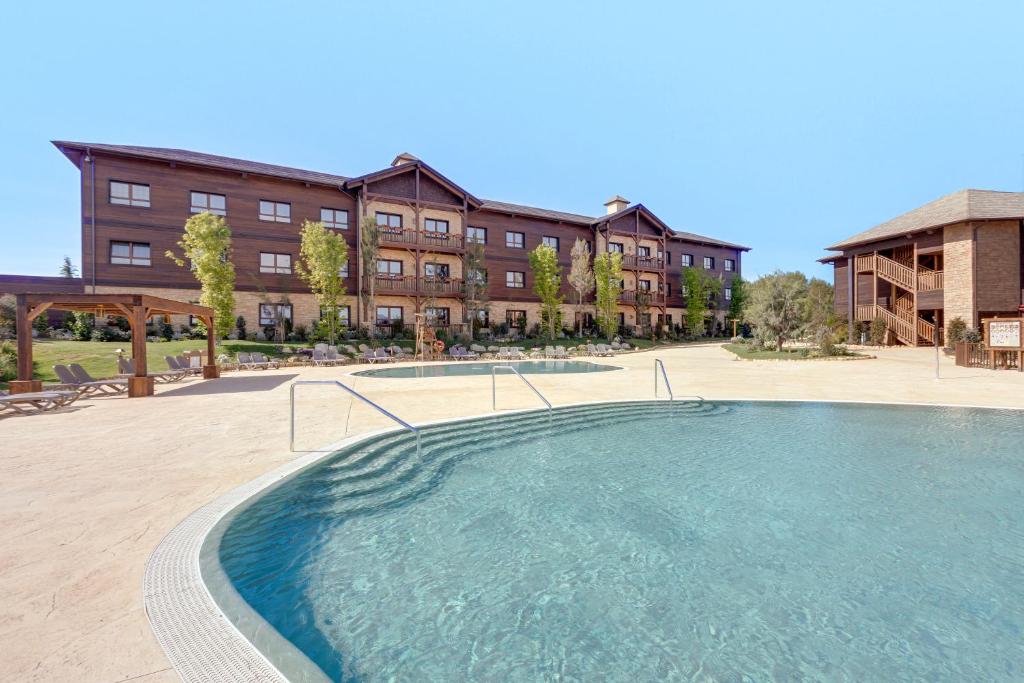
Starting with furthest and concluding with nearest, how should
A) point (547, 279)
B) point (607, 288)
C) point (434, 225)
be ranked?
1. point (607, 288)
2. point (547, 279)
3. point (434, 225)

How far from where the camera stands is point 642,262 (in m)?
37.5

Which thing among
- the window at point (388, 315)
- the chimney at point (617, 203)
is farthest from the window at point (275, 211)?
the chimney at point (617, 203)

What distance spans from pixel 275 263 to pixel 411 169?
10.3 m

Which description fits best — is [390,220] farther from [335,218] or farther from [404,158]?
[404,158]

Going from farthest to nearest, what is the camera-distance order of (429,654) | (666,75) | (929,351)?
(666,75) < (929,351) < (429,654)

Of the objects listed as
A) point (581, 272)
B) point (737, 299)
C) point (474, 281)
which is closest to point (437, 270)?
point (474, 281)

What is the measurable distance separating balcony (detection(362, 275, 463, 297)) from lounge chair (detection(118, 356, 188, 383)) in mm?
12649

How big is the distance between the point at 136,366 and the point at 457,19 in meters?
22.4

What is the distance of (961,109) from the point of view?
62.8m

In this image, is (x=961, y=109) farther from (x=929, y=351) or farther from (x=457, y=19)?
(x=457, y=19)

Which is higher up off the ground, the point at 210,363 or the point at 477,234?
the point at 477,234

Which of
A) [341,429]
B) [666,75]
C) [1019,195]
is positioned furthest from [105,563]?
[666,75]

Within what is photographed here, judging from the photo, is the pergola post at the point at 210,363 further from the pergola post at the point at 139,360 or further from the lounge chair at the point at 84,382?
the pergola post at the point at 139,360

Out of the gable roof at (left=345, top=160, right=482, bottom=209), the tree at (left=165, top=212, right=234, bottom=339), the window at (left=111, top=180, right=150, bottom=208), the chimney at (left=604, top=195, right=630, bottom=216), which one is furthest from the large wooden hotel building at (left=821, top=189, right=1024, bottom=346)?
the window at (left=111, top=180, right=150, bottom=208)
